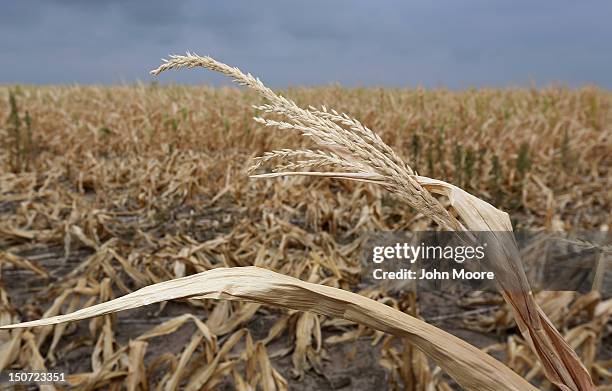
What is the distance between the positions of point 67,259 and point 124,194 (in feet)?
4.09

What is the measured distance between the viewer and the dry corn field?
83 cm

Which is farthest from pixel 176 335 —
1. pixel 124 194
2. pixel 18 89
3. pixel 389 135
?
pixel 18 89

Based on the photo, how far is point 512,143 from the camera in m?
5.30

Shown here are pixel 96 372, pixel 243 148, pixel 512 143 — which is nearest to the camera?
pixel 96 372

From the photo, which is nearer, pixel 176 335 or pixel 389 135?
pixel 176 335

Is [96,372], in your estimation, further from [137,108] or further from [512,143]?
[137,108]

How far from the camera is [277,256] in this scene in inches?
106

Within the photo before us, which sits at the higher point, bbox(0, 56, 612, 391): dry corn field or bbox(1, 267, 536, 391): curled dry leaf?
bbox(1, 267, 536, 391): curled dry leaf

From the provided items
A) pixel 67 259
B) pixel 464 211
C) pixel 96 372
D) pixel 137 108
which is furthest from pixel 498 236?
pixel 137 108

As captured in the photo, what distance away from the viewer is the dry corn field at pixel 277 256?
2.73 feet

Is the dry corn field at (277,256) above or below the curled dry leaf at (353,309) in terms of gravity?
below

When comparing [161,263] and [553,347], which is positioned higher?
[553,347]

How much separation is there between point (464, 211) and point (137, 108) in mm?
6941

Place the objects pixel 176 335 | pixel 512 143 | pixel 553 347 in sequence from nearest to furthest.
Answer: pixel 553 347 < pixel 176 335 < pixel 512 143
